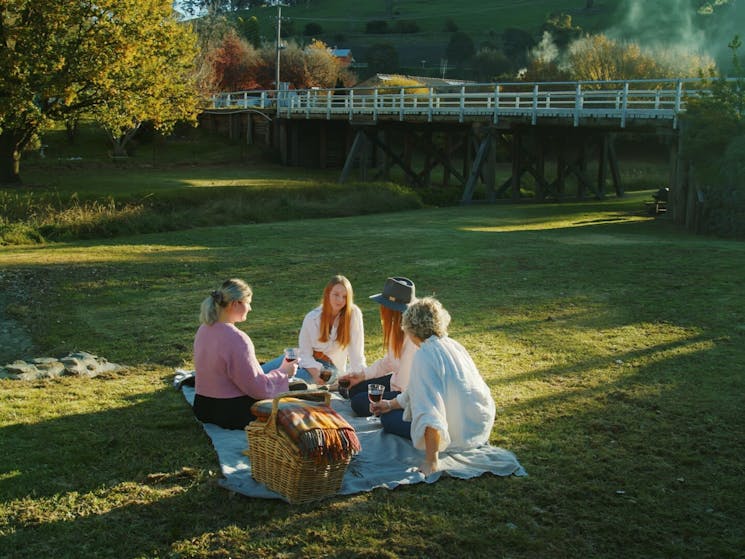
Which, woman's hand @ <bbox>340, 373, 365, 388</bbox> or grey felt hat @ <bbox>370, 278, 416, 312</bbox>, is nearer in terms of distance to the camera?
grey felt hat @ <bbox>370, 278, 416, 312</bbox>

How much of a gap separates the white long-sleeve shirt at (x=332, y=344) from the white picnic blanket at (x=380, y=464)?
1046 millimetres

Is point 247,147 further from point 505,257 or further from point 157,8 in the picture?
point 505,257

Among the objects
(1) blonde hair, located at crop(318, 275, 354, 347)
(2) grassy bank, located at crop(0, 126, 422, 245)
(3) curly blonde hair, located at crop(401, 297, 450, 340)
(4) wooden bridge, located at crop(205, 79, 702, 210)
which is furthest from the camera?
(4) wooden bridge, located at crop(205, 79, 702, 210)

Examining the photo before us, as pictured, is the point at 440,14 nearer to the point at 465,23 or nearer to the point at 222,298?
the point at 465,23

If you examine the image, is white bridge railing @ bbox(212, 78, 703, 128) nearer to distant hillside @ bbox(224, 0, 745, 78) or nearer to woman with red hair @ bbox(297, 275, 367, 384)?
woman with red hair @ bbox(297, 275, 367, 384)

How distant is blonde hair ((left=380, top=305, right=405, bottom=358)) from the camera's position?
22.6 feet

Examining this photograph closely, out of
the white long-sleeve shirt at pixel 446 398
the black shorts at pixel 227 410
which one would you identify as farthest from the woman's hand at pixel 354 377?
the white long-sleeve shirt at pixel 446 398

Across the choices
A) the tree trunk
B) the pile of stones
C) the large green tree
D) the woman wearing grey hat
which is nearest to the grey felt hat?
the woman wearing grey hat

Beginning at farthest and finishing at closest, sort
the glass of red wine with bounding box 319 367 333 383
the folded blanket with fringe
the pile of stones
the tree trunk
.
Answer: the tree trunk, the pile of stones, the glass of red wine with bounding box 319 367 333 383, the folded blanket with fringe

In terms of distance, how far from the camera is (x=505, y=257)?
16375mm

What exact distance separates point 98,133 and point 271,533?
47419 millimetres

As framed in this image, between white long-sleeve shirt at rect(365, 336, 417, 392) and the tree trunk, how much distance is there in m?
25.3

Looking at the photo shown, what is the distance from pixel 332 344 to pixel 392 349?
94 centimetres

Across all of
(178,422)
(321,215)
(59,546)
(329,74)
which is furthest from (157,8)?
(329,74)
